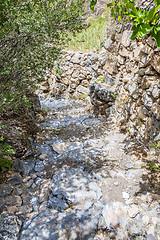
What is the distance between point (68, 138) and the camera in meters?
4.93

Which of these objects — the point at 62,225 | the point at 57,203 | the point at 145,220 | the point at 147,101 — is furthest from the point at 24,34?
the point at 145,220

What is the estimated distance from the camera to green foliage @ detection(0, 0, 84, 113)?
275cm

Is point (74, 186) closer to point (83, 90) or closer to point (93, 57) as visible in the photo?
point (83, 90)

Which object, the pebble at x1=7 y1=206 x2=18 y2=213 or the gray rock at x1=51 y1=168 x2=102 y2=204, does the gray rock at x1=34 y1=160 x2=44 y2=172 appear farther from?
the pebble at x1=7 y1=206 x2=18 y2=213

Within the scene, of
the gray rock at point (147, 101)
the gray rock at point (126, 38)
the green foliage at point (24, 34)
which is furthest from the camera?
the gray rock at point (126, 38)

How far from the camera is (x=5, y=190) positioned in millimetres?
2600

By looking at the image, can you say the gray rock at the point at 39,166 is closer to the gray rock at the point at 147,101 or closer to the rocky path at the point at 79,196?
the rocky path at the point at 79,196

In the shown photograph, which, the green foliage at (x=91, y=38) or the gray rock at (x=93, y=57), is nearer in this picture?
the gray rock at (x=93, y=57)

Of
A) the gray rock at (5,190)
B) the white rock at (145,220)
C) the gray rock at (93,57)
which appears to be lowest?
the gray rock at (5,190)

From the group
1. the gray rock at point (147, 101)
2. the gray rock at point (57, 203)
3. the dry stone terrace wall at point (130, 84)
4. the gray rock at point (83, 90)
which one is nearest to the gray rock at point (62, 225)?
the gray rock at point (57, 203)

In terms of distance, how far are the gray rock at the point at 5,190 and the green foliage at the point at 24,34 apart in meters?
1.48

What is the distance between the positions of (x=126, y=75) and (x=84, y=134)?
242cm

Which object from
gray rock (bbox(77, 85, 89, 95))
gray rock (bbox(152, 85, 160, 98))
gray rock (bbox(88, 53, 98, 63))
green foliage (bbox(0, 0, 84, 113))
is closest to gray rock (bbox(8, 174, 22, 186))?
green foliage (bbox(0, 0, 84, 113))

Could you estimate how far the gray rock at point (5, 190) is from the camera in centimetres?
253
